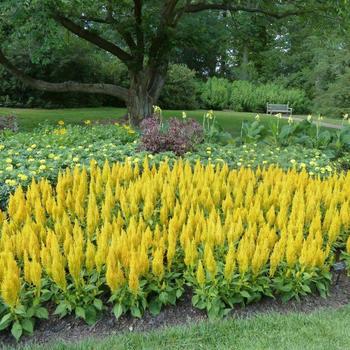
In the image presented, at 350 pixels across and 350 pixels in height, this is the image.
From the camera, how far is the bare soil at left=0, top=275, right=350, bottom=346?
3.45 m

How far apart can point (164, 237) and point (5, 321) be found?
128cm

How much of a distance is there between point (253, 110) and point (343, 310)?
87.0 feet

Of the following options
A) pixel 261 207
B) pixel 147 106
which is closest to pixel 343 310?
pixel 261 207

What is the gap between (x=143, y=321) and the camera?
3637 mm

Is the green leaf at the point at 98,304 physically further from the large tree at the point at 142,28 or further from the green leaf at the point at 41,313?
the large tree at the point at 142,28

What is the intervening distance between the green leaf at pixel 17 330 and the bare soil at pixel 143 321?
0.34 ft

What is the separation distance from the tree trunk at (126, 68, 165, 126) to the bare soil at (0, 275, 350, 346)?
11.1m

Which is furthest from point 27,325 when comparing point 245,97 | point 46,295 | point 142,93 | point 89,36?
point 245,97

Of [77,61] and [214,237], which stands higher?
[77,61]

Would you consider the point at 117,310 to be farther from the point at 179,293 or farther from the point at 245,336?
the point at 245,336

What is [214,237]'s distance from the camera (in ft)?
12.9

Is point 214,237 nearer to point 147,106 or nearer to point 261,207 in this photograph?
point 261,207

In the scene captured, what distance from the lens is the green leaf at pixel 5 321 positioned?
3.29m

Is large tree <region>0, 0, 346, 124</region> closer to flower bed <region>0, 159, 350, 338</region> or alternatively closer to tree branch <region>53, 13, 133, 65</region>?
tree branch <region>53, 13, 133, 65</region>
